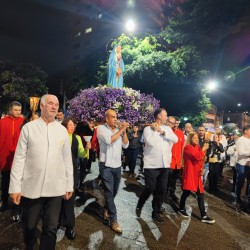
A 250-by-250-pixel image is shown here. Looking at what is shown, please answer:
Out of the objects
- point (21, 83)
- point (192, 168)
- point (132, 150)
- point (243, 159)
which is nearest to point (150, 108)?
point (132, 150)

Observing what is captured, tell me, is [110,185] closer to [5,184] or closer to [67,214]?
[67,214]

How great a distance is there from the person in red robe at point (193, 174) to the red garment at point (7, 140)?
3.49 meters

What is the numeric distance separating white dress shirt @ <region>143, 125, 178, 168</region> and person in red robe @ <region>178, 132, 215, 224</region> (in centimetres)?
63

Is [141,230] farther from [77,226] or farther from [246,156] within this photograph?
[246,156]

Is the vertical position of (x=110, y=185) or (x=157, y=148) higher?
(x=157, y=148)

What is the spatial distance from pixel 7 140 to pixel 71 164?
2343 mm

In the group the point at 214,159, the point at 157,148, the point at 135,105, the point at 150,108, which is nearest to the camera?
the point at 157,148

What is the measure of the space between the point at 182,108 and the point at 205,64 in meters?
5.13

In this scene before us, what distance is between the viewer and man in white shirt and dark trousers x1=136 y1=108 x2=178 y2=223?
5121 mm

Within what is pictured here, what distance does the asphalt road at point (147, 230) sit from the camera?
13.3ft

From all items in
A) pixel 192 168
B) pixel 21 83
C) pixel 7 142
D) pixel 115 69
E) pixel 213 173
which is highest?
pixel 21 83

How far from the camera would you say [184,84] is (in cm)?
2334

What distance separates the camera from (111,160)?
4.62 meters

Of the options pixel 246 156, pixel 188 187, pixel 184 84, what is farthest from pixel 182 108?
pixel 188 187
